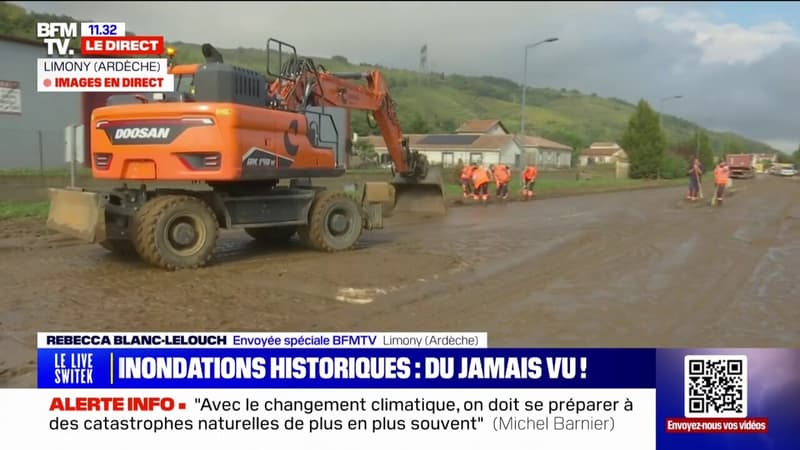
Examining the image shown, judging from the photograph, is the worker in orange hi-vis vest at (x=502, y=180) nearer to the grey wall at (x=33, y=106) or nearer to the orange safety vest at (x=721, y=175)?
the orange safety vest at (x=721, y=175)

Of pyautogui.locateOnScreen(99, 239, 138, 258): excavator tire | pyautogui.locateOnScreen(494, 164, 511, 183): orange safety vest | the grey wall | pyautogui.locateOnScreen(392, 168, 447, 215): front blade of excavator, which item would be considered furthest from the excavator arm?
the grey wall

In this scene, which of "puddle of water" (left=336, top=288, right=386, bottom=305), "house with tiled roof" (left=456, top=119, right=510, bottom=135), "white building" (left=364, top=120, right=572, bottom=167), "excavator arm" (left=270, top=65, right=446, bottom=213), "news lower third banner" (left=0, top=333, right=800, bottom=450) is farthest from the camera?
"house with tiled roof" (left=456, top=119, right=510, bottom=135)

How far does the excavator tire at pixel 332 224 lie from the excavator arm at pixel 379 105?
4.95 feet

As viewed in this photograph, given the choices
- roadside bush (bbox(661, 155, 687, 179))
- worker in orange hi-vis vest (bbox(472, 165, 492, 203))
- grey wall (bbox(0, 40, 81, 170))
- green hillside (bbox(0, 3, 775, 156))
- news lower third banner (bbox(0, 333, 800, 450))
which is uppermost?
green hillside (bbox(0, 3, 775, 156))

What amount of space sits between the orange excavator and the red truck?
5683 centimetres

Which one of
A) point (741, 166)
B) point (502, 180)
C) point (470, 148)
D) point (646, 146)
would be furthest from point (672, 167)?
point (502, 180)

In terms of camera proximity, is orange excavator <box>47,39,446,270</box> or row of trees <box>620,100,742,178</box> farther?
row of trees <box>620,100,742,178</box>

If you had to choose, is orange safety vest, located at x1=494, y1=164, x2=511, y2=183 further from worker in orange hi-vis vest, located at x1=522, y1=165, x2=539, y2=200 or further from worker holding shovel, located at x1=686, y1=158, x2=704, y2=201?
worker holding shovel, located at x1=686, y1=158, x2=704, y2=201

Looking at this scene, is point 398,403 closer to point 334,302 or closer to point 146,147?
point 334,302

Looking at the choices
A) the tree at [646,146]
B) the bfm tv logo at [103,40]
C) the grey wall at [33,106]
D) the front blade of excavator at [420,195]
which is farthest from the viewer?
the tree at [646,146]

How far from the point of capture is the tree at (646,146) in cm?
5828

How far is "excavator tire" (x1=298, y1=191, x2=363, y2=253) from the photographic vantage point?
1055 cm

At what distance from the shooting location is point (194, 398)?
419 cm

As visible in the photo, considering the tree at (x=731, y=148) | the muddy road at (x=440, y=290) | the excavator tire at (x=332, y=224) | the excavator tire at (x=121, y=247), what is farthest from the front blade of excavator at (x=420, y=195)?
the tree at (x=731, y=148)
